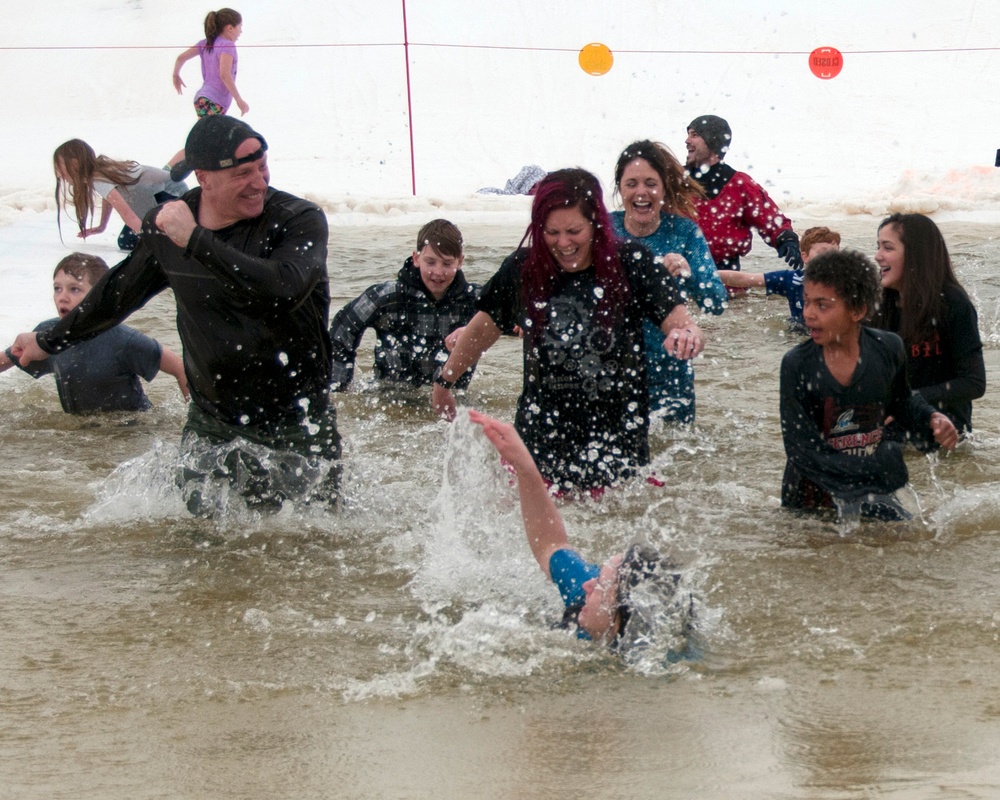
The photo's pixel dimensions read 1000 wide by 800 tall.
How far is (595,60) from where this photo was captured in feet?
71.9

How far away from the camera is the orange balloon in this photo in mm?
21797

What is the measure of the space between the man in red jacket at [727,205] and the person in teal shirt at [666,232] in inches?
112

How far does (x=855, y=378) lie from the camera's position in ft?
13.7

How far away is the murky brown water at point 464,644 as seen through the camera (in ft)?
9.35

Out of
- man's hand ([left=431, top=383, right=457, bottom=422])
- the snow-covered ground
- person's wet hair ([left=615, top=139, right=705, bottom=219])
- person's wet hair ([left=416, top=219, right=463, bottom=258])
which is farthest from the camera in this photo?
the snow-covered ground

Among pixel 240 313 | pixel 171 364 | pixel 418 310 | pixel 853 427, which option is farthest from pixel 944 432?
pixel 171 364

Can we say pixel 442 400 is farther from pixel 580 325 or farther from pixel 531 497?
pixel 531 497

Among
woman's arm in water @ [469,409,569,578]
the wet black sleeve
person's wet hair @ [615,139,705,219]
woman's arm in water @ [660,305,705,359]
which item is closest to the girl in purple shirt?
person's wet hair @ [615,139,705,219]

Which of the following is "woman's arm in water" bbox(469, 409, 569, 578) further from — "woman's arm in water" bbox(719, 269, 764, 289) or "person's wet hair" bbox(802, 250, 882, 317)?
"woman's arm in water" bbox(719, 269, 764, 289)

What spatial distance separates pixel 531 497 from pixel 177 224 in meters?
1.29

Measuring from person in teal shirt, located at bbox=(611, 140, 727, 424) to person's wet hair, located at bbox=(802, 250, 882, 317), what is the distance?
0.97 meters

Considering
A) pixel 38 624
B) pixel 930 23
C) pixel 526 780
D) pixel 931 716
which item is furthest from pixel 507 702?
pixel 930 23

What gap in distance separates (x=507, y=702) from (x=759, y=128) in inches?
694

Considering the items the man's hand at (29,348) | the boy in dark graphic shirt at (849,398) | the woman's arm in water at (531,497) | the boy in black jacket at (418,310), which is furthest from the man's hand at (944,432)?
the man's hand at (29,348)
